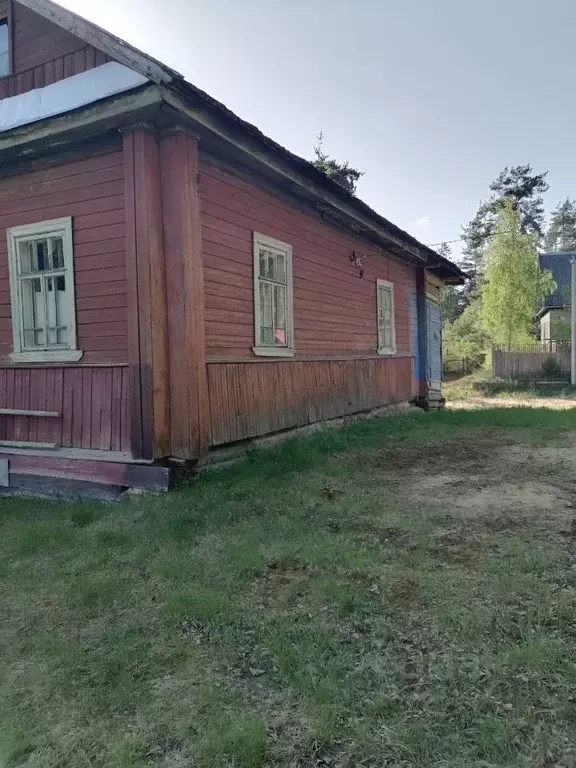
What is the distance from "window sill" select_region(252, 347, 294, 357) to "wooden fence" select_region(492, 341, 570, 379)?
1496cm

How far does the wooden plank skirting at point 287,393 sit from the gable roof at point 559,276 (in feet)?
77.7

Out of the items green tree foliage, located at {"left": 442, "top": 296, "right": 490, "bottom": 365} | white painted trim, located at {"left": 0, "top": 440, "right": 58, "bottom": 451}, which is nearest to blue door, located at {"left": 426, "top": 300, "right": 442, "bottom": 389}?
white painted trim, located at {"left": 0, "top": 440, "right": 58, "bottom": 451}

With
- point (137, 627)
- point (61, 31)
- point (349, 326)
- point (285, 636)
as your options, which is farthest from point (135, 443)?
point (349, 326)

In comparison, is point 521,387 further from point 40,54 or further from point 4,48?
point 4,48

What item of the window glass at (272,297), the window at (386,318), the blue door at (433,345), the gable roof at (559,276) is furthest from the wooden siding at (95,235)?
the gable roof at (559,276)

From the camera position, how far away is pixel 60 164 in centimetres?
543

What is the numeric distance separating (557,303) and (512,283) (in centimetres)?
987

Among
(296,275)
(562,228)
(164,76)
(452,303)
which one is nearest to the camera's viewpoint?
(164,76)

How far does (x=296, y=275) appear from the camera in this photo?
7281mm

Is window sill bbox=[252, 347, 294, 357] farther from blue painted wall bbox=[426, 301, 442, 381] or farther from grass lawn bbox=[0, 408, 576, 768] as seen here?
blue painted wall bbox=[426, 301, 442, 381]

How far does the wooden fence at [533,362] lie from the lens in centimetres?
1931

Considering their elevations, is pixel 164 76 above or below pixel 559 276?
below

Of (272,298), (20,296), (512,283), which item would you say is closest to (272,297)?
(272,298)

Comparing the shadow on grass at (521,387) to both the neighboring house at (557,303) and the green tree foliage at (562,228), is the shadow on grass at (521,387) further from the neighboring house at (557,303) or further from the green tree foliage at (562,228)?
the green tree foliage at (562,228)
